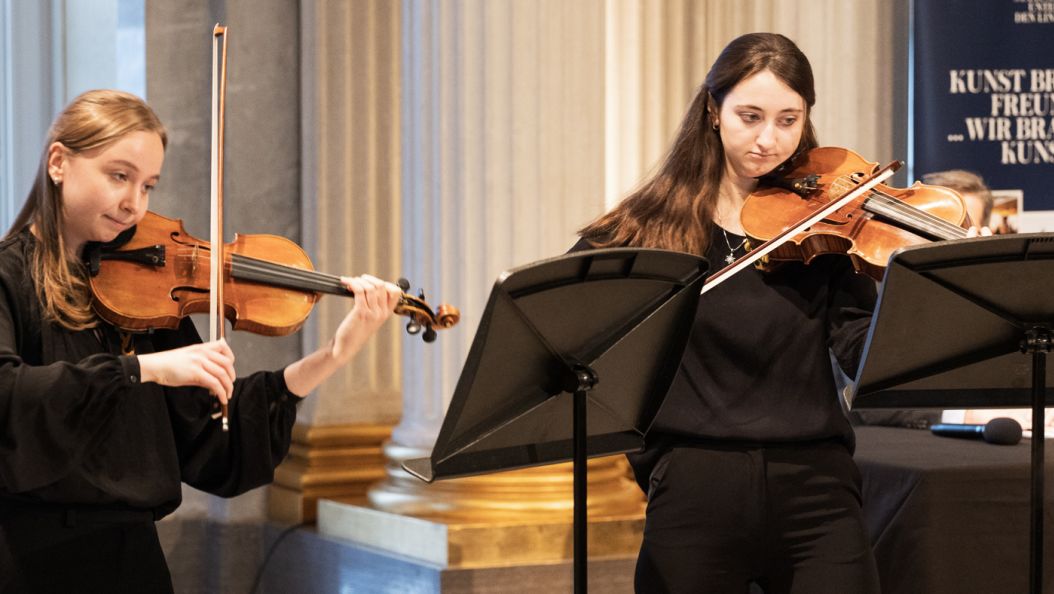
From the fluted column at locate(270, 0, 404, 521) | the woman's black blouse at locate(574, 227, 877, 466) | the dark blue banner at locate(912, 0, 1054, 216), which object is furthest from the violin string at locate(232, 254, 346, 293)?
the dark blue banner at locate(912, 0, 1054, 216)

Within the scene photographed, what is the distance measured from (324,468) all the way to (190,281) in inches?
94.0

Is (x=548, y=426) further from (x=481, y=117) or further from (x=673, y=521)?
(x=481, y=117)

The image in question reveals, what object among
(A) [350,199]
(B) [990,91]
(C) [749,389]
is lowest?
(C) [749,389]

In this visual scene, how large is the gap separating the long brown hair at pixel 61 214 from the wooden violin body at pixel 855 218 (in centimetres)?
113

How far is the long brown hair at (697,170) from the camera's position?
2480 mm

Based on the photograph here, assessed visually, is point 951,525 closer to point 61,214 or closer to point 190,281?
point 190,281

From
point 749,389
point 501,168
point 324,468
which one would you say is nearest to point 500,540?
point 501,168

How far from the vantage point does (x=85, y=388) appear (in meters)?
2.08

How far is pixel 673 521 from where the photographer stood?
237 centimetres

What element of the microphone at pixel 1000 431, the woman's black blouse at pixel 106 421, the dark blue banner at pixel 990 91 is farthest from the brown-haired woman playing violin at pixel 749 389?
the dark blue banner at pixel 990 91

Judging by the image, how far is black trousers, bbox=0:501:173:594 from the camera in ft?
7.05

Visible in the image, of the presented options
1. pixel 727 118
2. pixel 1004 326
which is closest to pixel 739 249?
pixel 727 118

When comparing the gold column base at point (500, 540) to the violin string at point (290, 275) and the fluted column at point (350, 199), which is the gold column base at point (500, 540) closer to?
the fluted column at point (350, 199)

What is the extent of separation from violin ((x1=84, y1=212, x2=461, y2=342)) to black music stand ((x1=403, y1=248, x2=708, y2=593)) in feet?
1.70
